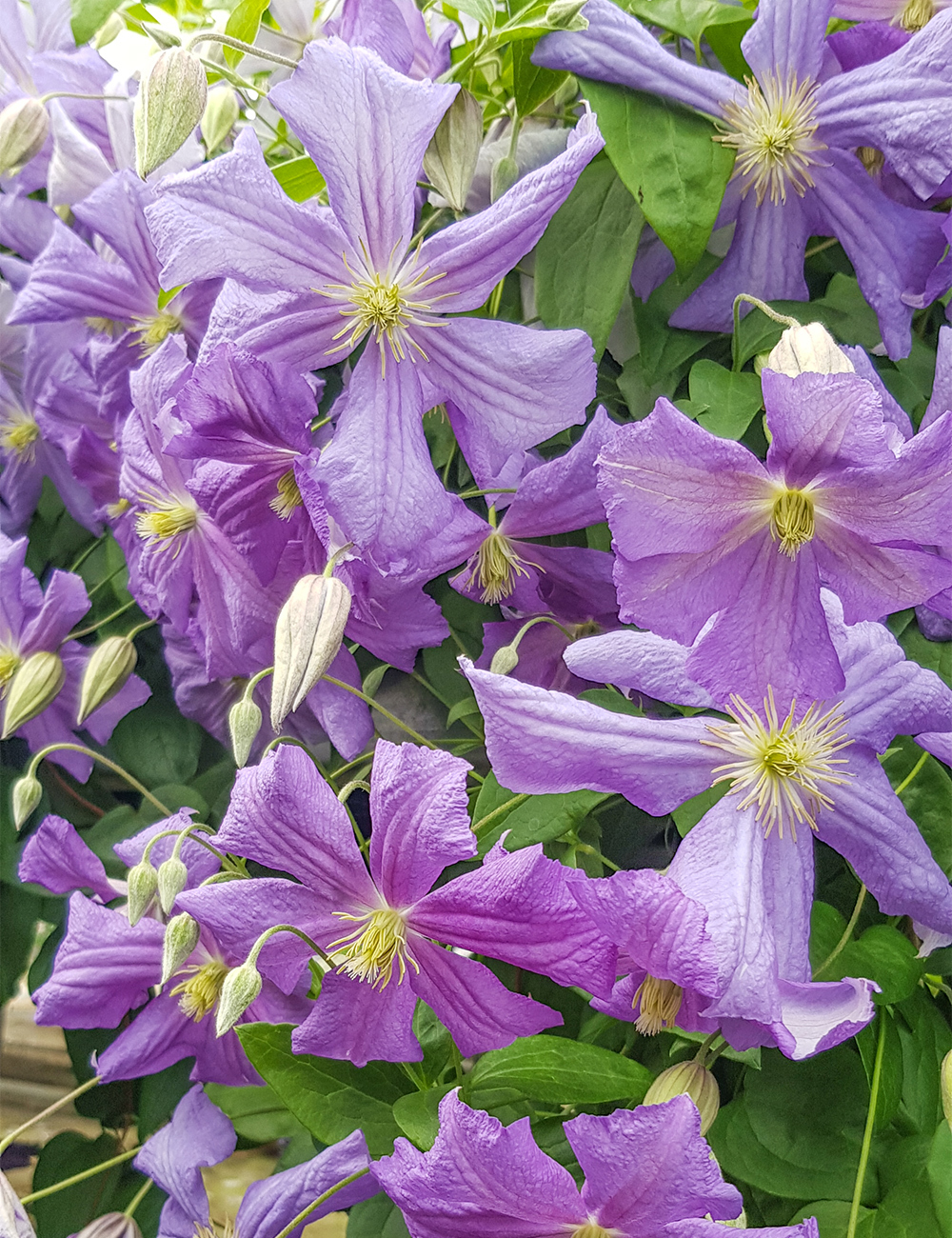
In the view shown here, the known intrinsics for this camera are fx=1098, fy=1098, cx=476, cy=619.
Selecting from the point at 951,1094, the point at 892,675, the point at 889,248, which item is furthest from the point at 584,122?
the point at 951,1094

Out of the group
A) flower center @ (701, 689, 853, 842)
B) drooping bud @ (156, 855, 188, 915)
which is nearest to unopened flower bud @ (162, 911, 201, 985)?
drooping bud @ (156, 855, 188, 915)

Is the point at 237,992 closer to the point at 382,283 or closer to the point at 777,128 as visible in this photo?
the point at 382,283

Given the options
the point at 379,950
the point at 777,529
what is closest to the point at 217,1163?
the point at 379,950

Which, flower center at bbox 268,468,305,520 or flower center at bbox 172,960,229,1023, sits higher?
flower center at bbox 268,468,305,520

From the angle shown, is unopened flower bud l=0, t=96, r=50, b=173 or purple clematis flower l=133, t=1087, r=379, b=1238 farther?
unopened flower bud l=0, t=96, r=50, b=173

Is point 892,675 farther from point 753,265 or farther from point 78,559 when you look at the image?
point 78,559

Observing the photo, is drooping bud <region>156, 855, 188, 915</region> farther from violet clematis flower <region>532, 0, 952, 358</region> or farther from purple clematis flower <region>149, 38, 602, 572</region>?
violet clematis flower <region>532, 0, 952, 358</region>
